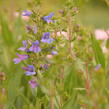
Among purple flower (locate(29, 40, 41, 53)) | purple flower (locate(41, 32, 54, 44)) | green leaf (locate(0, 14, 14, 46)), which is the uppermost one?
green leaf (locate(0, 14, 14, 46))

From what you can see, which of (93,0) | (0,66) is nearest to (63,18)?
(0,66)

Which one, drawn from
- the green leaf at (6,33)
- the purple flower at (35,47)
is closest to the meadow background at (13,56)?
the green leaf at (6,33)

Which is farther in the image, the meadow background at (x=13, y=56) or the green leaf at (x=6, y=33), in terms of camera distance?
the green leaf at (x=6, y=33)

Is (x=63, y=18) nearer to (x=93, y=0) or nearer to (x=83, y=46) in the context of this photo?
(x=83, y=46)

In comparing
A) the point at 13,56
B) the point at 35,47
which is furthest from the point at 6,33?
the point at 35,47

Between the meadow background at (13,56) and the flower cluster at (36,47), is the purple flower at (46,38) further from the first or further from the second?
the meadow background at (13,56)

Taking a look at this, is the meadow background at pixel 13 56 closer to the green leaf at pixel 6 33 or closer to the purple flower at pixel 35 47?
the green leaf at pixel 6 33

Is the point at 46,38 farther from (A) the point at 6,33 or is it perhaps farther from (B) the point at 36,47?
(A) the point at 6,33

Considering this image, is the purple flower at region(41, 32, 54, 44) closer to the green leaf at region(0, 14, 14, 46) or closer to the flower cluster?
the flower cluster

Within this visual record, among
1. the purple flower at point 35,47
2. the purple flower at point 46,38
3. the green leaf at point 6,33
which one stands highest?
the green leaf at point 6,33

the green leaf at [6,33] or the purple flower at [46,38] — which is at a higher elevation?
the green leaf at [6,33]

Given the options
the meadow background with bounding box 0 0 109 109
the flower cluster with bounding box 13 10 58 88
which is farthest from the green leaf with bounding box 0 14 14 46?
the flower cluster with bounding box 13 10 58 88

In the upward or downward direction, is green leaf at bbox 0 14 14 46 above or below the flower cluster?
above
